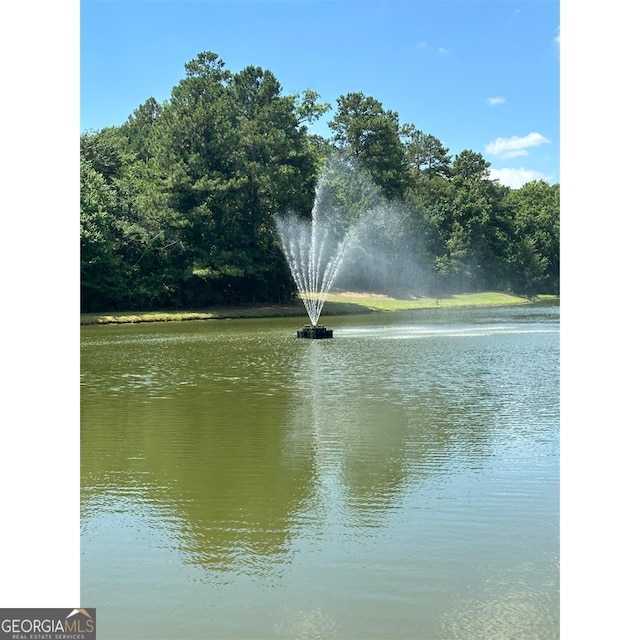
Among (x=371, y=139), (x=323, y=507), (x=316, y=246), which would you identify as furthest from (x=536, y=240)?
(x=323, y=507)

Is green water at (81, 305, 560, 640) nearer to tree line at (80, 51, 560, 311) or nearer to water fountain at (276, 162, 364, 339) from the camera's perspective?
tree line at (80, 51, 560, 311)

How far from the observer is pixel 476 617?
4621mm

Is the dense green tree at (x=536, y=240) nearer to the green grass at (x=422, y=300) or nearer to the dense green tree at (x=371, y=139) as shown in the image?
the green grass at (x=422, y=300)

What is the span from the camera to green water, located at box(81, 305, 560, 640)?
473 cm

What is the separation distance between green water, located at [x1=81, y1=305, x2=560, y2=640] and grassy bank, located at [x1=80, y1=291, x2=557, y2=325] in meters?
24.1

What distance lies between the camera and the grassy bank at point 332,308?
38781 millimetres

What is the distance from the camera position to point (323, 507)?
6797 mm

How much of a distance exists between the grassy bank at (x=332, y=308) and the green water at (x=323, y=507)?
79.0 feet

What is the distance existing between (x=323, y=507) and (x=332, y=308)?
39902 millimetres

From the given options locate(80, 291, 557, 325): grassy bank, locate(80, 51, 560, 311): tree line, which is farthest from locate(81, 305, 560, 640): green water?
locate(80, 51, 560, 311): tree line

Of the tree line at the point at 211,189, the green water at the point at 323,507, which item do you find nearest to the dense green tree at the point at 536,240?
the tree line at the point at 211,189
